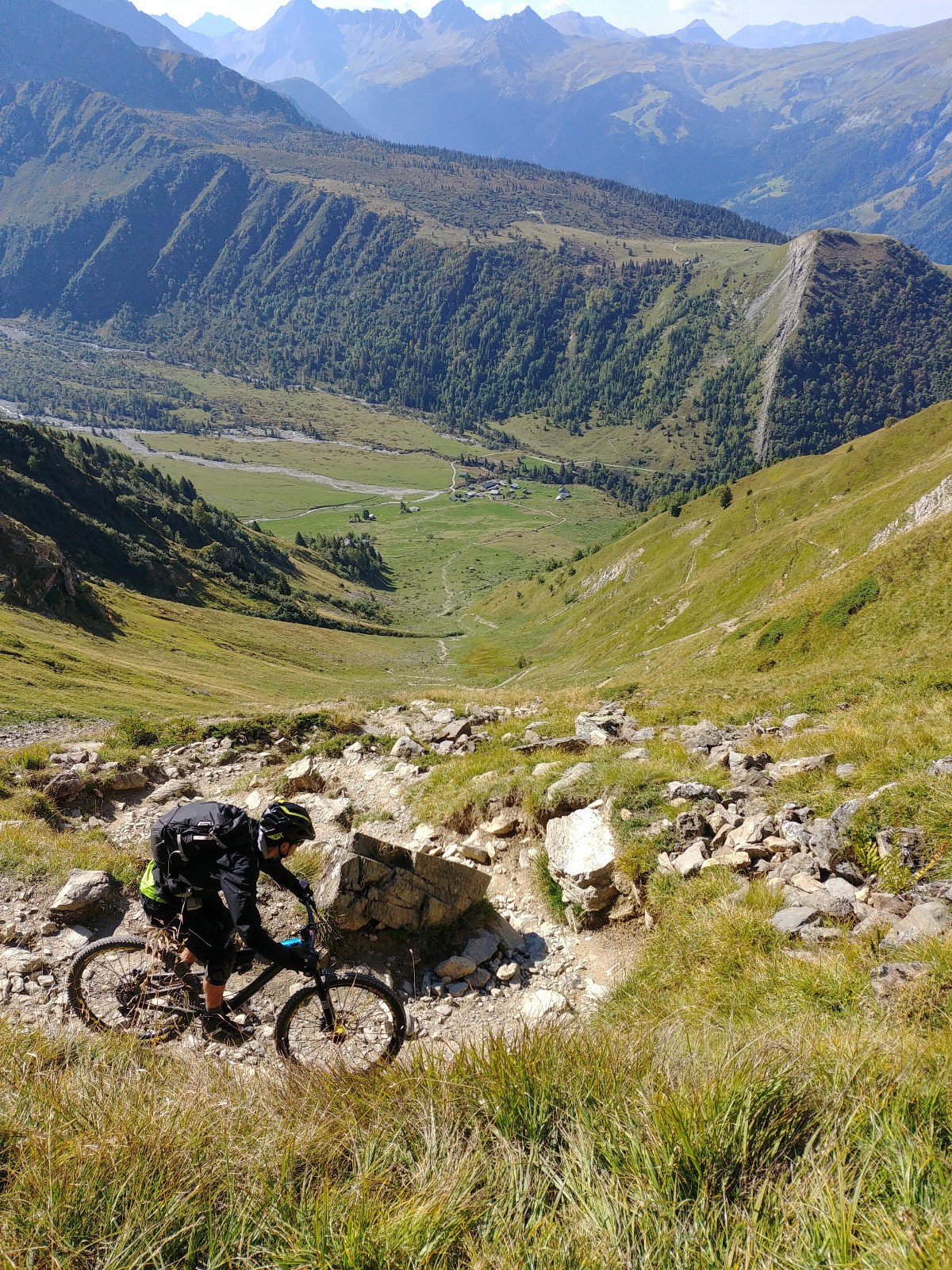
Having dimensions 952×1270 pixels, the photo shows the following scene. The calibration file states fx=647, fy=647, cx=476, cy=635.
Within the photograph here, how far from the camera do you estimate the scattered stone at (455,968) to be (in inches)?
340

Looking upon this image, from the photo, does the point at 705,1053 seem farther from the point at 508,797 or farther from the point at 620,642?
the point at 620,642

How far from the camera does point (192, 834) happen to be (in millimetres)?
6379

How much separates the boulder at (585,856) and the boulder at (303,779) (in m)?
6.91

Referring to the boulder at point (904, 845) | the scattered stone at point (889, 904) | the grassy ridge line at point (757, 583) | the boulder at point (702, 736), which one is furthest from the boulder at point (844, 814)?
the grassy ridge line at point (757, 583)

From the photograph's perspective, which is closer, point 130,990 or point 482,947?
point 130,990

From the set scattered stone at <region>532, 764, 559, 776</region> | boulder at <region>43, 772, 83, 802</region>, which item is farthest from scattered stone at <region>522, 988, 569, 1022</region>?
boulder at <region>43, 772, 83, 802</region>

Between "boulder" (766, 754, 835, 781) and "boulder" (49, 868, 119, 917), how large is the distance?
10.7 metres

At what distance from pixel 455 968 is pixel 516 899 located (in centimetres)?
213

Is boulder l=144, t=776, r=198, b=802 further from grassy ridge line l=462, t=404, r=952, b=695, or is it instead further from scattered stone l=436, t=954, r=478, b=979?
grassy ridge line l=462, t=404, r=952, b=695

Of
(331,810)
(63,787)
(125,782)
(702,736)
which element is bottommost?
(125,782)

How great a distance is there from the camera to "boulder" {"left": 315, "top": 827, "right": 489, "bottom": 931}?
846 cm

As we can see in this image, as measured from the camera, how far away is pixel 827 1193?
128 inches

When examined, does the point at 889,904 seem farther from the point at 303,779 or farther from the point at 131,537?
the point at 131,537

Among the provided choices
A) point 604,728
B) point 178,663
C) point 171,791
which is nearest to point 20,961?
point 171,791
